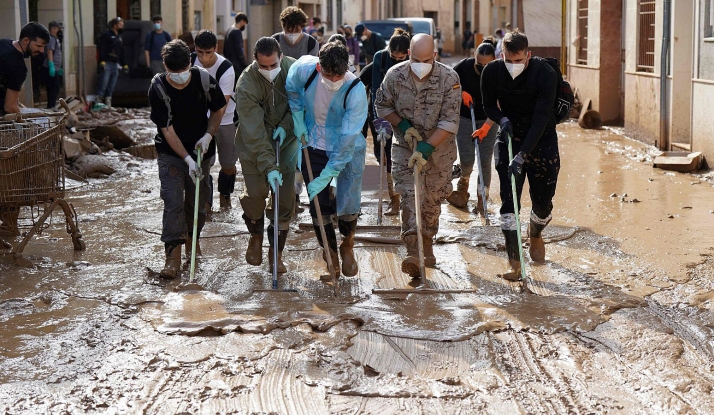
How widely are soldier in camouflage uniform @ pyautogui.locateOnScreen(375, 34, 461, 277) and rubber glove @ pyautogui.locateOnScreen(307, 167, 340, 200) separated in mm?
539

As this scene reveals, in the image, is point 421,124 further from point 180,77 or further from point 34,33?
point 34,33

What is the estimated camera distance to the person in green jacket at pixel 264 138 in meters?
6.90

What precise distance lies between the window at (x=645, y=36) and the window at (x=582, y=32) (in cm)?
439


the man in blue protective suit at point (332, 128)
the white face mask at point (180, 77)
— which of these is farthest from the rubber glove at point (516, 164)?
the white face mask at point (180, 77)

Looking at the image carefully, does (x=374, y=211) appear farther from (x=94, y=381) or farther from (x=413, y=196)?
(x=94, y=381)

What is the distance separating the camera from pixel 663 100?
45.8ft

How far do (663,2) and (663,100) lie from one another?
4.30 feet

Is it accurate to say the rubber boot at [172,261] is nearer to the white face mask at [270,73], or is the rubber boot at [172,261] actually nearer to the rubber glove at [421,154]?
the white face mask at [270,73]

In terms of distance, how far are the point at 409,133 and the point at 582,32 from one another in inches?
578

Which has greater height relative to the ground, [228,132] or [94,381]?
[228,132]

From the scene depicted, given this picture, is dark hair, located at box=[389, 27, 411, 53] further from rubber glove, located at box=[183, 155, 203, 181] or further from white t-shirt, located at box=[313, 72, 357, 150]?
rubber glove, located at box=[183, 155, 203, 181]

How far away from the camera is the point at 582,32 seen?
68.0ft

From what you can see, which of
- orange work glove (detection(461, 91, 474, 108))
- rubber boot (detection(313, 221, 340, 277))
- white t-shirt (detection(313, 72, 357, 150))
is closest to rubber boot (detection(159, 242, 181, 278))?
rubber boot (detection(313, 221, 340, 277))

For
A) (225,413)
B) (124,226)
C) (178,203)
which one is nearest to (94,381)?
(225,413)
